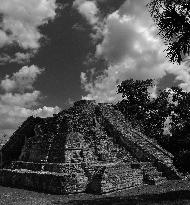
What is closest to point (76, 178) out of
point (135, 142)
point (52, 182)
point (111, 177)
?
point (52, 182)

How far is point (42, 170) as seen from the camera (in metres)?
17.5

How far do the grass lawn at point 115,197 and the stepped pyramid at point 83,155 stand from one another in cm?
72

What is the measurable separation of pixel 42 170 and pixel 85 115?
22.1ft

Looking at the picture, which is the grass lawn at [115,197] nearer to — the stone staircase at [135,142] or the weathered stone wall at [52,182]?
the weathered stone wall at [52,182]

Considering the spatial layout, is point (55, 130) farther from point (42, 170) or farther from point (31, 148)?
point (42, 170)

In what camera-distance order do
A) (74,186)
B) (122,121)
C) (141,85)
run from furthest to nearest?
(141,85), (122,121), (74,186)

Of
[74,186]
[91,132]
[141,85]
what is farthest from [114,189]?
[141,85]

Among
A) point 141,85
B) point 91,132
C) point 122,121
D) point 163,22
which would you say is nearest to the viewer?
point 163,22

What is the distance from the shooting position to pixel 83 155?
18.2 meters

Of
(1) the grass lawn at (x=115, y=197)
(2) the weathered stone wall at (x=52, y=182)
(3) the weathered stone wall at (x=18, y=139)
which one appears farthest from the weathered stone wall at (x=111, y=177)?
(3) the weathered stone wall at (x=18, y=139)

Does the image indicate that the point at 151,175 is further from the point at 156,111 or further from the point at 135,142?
the point at 156,111

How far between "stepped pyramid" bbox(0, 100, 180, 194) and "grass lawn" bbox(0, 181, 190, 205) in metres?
0.72

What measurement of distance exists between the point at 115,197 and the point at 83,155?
5.13 metres

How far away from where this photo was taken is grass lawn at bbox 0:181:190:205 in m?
12.0
